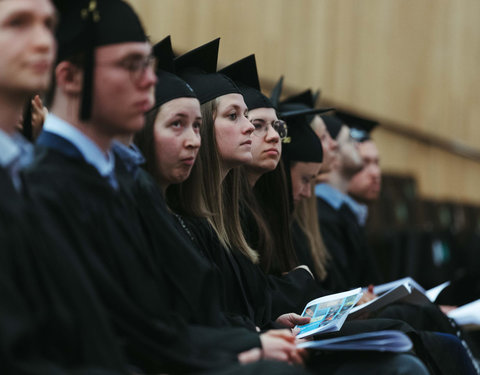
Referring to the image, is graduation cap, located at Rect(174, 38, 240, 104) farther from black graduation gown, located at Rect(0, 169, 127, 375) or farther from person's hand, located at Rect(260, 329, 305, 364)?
black graduation gown, located at Rect(0, 169, 127, 375)

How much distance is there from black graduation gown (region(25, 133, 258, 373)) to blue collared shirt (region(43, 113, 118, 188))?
2 cm

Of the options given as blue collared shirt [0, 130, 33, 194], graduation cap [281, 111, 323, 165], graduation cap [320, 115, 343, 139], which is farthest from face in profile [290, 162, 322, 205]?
blue collared shirt [0, 130, 33, 194]

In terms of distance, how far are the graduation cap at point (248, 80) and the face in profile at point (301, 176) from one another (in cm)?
72

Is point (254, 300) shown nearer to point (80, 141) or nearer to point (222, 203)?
point (222, 203)

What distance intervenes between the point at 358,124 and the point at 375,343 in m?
3.87

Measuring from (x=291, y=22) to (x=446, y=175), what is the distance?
4226 millimetres

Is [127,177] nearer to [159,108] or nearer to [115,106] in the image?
[115,106]

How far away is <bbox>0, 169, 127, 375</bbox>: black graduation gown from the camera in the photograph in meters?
1.75

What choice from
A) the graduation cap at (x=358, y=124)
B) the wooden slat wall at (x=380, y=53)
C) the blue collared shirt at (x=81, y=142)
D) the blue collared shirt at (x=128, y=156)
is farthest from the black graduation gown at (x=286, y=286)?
the wooden slat wall at (x=380, y=53)

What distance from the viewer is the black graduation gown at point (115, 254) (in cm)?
200

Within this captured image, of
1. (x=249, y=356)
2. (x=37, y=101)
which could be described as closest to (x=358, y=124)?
(x=37, y=101)

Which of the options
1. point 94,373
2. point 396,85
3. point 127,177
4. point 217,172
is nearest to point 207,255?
point 217,172

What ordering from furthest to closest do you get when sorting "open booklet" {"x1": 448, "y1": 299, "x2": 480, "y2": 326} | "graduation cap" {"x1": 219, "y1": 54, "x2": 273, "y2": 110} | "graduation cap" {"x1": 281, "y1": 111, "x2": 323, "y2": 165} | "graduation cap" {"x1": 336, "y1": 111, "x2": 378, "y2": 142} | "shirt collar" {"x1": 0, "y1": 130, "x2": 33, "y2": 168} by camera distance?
"graduation cap" {"x1": 336, "y1": 111, "x2": 378, "y2": 142}
"graduation cap" {"x1": 281, "y1": 111, "x2": 323, "y2": 165}
"open booklet" {"x1": 448, "y1": 299, "x2": 480, "y2": 326}
"graduation cap" {"x1": 219, "y1": 54, "x2": 273, "y2": 110}
"shirt collar" {"x1": 0, "y1": 130, "x2": 33, "y2": 168}

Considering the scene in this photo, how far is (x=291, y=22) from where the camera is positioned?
879 cm
